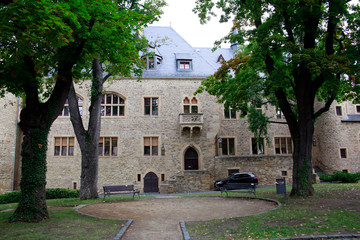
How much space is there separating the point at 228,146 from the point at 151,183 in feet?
25.9

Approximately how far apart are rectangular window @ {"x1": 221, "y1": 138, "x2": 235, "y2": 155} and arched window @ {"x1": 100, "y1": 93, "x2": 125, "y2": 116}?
9706mm

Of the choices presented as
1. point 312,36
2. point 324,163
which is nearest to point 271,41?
point 312,36

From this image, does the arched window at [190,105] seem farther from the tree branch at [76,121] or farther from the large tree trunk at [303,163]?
the large tree trunk at [303,163]

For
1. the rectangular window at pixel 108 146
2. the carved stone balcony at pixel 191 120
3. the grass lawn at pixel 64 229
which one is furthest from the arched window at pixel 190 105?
the grass lawn at pixel 64 229

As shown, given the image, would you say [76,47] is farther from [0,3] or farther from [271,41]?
[271,41]

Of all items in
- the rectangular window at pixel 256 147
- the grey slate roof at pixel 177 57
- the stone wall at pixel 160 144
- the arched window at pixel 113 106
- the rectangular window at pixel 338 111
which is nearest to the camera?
the stone wall at pixel 160 144

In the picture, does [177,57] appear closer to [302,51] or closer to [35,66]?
[302,51]

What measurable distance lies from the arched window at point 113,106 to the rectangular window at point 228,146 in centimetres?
971

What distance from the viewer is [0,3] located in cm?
775

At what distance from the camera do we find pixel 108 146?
2277cm

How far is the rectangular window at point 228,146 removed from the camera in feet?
80.5

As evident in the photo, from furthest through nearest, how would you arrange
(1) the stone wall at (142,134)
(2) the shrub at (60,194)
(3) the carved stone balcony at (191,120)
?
(3) the carved stone balcony at (191,120), (1) the stone wall at (142,134), (2) the shrub at (60,194)

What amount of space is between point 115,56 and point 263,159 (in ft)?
57.6

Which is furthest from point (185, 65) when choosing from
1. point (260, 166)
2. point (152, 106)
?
point (260, 166)
